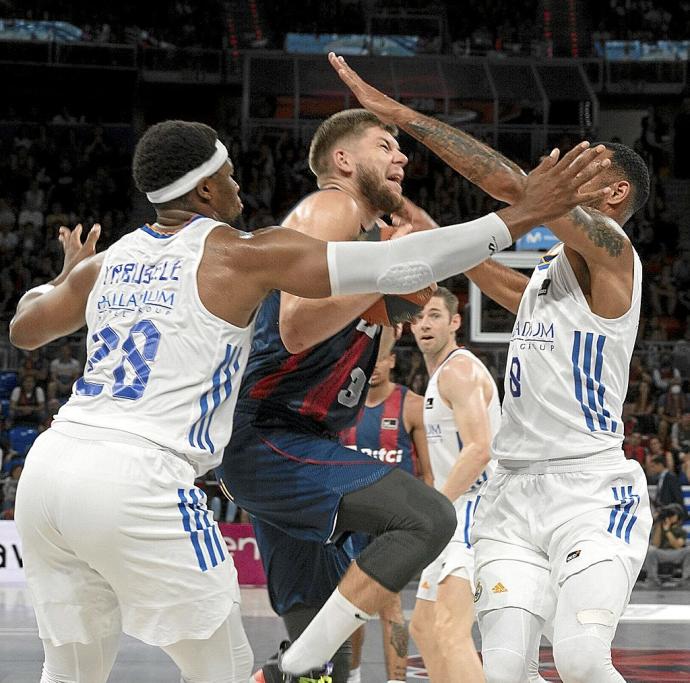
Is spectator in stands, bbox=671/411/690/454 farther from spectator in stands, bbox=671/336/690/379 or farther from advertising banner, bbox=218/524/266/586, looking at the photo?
advertising banner, bbox=218/524/266/586

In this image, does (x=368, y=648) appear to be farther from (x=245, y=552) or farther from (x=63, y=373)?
(x=63, y=373)

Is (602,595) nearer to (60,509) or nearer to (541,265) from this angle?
(541,265)

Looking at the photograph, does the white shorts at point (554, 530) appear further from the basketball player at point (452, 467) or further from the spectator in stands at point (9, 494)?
the spectator in stands at point (9, 494)

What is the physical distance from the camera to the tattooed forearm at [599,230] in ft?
12.8

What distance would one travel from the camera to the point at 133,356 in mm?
3318

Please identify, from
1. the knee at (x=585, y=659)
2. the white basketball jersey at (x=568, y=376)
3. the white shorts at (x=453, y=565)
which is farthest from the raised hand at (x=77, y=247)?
the white shorts at (x=453, y=565)


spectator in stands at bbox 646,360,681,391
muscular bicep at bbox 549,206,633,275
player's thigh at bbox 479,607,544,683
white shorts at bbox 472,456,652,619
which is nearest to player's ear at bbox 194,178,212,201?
muscular bicep at bbox 549,206,633,275

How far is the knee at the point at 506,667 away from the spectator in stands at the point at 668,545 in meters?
8.37

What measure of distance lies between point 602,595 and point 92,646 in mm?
1639

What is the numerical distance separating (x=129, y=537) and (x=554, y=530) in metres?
1.57

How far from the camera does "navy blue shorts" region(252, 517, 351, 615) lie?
4402mm

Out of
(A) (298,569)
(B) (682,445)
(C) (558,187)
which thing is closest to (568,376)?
(C) (558,187)

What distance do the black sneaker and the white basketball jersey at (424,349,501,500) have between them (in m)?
2.54

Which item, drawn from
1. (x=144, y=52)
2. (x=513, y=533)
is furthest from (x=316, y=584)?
(x=144, y=52)
